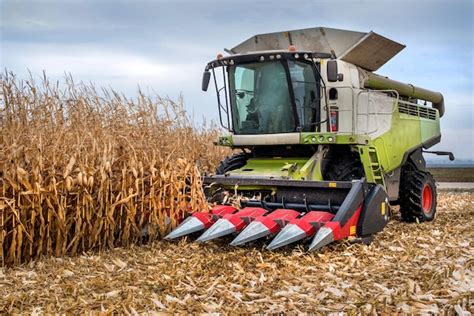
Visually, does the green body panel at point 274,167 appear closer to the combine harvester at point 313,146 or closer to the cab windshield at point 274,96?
the combine harvester at point 313,146

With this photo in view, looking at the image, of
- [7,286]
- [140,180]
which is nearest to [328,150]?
[140,180]

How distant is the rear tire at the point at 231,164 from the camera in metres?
7.60

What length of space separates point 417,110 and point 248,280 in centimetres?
560

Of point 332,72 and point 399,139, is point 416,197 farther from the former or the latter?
point 332,72

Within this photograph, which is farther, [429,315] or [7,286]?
[7,286]

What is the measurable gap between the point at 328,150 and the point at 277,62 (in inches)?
49.8

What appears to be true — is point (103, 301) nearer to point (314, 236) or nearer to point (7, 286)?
point (7, 286)

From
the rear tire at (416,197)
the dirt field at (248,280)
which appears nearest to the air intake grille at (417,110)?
the rear tire at (416,197)

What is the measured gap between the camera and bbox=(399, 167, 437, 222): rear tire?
817cm

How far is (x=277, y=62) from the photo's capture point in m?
7.09

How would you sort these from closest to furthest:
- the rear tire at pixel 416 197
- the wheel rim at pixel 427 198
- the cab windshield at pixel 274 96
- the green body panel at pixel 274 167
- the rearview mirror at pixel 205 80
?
1. the green body panel at pixel 274 167
2. the cab windshield at pixel 274 96
3. the rearview mirror at pixel 205 80
4. the rear tire at pixel 416 197
5. the wheel rim at pixel 427 198

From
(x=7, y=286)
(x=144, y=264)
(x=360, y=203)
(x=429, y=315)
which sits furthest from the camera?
(x=360, y=203)

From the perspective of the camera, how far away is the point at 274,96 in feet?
23.7

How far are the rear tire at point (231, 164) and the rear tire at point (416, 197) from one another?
2.43 metres
